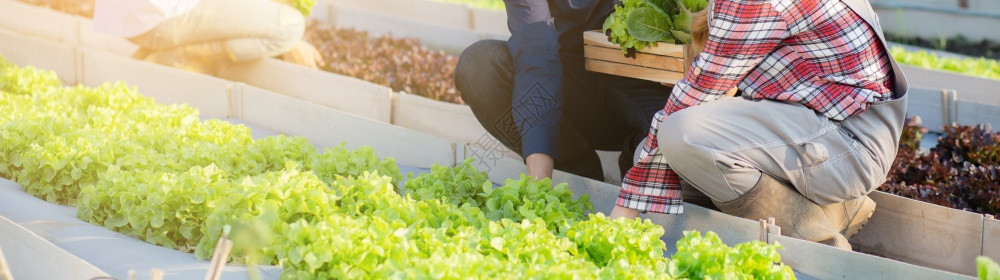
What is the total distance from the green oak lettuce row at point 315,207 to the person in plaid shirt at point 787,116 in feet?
0.74

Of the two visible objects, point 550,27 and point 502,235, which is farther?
point 550,27

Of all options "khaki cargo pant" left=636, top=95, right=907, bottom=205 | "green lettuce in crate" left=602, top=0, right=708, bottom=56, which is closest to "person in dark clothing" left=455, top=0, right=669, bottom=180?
"green lettuce in crate" left=602, top=0, right=708, bottom=56

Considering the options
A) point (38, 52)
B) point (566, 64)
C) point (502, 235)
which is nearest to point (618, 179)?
point (566, 64)

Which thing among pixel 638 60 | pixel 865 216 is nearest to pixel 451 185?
pixel 638 60

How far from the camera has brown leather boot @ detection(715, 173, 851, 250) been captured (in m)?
3.03

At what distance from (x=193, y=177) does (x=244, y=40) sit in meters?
2.51

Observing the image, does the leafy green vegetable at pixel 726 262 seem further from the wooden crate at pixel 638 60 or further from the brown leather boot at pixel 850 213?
the wooden crate at pixel 638 60

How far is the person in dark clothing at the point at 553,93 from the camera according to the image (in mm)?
3555

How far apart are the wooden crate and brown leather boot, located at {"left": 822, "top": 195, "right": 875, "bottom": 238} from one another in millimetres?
612

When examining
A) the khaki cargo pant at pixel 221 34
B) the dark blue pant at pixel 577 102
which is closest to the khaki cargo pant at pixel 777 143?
the dark blue pant at pixel 577 102

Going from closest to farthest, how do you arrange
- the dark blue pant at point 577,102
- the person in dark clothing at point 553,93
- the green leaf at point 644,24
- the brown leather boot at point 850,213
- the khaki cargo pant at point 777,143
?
the khaki cargo pant at point 777,143 < the brown leather boot at point 850,213 < the green leaf at point 644,24 < the person in dark clothing at point 553,93 < the dark blue pant at point 577,102

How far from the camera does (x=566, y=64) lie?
3887 millimetres

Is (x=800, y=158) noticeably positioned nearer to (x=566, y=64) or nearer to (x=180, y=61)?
(x=566, y=64)

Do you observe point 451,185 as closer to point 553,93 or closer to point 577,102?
point 553,93
